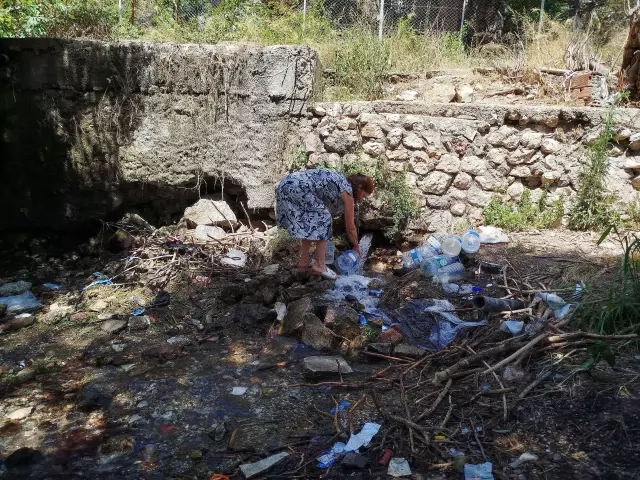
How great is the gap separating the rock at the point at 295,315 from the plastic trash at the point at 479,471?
1.66 m

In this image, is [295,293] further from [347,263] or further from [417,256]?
[417,256]

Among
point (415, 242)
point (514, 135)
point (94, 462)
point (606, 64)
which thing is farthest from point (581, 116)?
point (94, 462)

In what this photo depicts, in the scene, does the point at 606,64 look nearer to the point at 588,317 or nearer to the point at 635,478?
the point at 588,317

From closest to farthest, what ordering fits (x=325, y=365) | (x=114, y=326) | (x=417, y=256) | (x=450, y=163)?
(x=325, y=365), (x=114, y=326), (x=417, y=256), (x=450, y=163)

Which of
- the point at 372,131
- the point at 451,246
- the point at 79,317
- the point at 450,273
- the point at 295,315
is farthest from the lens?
the point at 372,131

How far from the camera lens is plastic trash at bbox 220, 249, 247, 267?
5.02 meters

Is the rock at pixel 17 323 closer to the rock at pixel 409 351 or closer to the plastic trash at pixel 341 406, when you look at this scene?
the plastic trash at pixel 341 406

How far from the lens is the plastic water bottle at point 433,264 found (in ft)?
14.2

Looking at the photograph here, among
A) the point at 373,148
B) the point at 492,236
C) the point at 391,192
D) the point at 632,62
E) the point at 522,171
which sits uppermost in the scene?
the point at 632,62

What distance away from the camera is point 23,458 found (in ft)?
8.26

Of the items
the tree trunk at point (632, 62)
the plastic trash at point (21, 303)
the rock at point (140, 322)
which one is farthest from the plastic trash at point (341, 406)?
the tree trunk at point (632, 62)

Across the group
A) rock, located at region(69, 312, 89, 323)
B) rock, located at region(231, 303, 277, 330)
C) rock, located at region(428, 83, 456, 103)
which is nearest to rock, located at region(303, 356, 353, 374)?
rock, located at region(231, 303, 277, 330)

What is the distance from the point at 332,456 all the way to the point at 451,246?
2.61 metres

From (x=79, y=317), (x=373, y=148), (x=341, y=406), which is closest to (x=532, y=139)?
(x=373, y=148)
